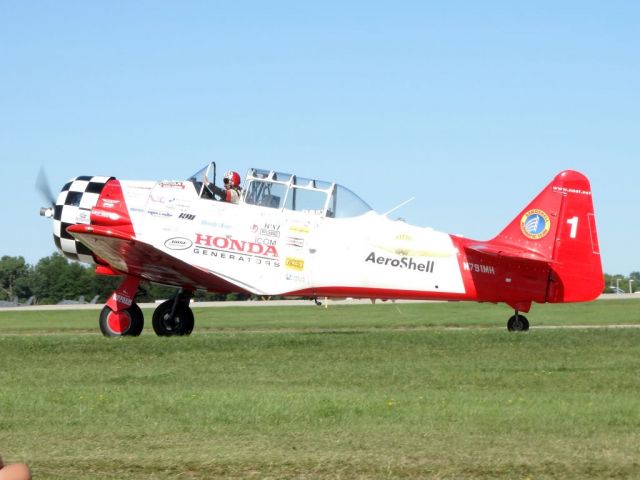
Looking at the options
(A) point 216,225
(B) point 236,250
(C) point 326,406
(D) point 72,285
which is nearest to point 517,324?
(B) point 236,250

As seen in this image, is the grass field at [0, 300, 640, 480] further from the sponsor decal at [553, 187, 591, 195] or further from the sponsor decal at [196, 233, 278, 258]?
the sponsor decal at [553, 187, 591, 195]

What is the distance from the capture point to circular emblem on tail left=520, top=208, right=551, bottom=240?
17516 mm

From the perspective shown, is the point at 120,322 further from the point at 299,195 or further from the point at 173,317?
the point at 299,195

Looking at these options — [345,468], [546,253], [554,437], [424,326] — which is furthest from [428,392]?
[424,326]

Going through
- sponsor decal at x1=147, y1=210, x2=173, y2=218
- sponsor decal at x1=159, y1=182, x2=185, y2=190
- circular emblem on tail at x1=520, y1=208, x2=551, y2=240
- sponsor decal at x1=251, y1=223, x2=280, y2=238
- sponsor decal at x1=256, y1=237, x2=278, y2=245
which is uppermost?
sponsor decal at x1=159, y1=182, x2=185, y2=190

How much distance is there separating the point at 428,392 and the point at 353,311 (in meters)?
25.5

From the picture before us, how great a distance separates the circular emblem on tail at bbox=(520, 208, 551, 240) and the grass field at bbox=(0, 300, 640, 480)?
187 cm

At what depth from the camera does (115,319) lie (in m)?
17.5

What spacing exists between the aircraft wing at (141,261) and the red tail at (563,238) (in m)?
4.87

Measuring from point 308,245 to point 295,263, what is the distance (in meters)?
0.38

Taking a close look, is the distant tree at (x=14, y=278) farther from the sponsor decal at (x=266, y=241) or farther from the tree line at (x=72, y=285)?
the sponsor decal at (x=266, y=241)

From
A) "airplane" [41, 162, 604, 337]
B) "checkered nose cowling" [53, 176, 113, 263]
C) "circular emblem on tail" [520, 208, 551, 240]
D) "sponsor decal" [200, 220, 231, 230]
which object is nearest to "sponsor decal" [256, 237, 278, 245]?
"airplane" [41, 162, 604, 337]

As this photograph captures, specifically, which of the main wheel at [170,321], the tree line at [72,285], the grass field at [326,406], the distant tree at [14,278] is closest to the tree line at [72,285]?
the tree line at [72,285]

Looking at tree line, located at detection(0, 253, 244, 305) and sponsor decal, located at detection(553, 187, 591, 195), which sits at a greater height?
sponsor decal, located at detection(553, 187, 591, 195)
